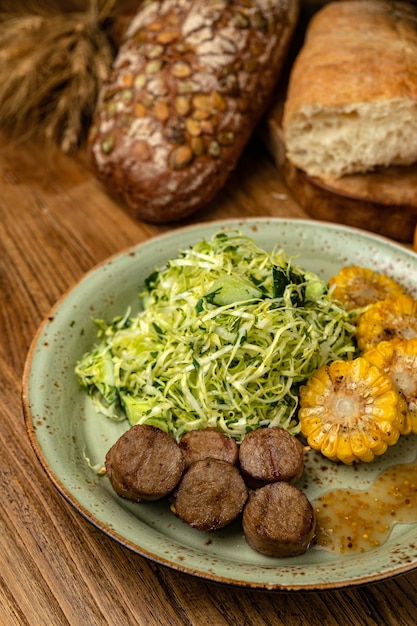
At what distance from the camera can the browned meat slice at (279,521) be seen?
1790 mm

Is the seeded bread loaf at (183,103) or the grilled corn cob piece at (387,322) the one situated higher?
the seeded bread loaf at (183,103)

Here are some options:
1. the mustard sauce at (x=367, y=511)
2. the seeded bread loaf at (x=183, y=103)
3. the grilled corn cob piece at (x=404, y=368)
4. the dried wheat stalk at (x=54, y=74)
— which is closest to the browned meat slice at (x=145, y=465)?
the mustard sauce at (x=367, y=511)

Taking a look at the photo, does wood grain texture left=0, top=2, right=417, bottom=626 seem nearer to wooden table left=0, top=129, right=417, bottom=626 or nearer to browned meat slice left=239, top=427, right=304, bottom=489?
wooden table left=0, top=129, right=417, bottom=626

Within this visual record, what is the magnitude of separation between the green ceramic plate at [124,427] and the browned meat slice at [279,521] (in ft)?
0.19

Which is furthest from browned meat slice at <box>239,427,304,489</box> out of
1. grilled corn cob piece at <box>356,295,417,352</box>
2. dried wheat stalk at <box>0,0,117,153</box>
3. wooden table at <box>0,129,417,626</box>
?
dried wheat stalk at <box>0,0,117,153</box>

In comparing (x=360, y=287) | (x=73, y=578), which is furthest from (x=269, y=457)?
(x=360, y=287)

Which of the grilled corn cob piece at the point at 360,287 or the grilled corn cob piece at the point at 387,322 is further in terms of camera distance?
the grilled corn cob piece at the point at 360,287

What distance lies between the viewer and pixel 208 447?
6.59 ft

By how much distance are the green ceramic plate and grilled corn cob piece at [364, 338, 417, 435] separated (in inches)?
5.0

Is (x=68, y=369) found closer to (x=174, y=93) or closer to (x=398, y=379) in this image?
(x=398, y=379)

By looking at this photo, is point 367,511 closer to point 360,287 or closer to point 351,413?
point 351,413

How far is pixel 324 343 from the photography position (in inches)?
90.7

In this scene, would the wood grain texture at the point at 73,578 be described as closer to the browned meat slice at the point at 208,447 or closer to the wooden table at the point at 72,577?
the wooden table at the point at 72,577

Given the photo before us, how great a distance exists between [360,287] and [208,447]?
2.96 ft
